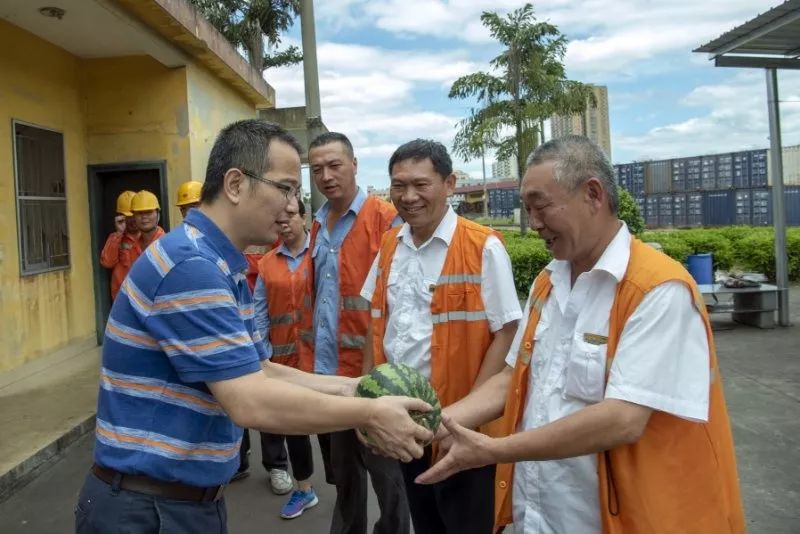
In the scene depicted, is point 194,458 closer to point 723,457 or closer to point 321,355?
point 723,457

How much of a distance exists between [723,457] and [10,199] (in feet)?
24.0

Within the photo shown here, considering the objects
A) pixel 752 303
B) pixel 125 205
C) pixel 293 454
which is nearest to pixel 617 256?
pixel 293 454

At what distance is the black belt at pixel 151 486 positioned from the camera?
1.97 meters

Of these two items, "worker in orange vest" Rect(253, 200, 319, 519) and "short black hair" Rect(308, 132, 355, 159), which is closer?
"short black hair" Rect(308, 132, 355, 159)

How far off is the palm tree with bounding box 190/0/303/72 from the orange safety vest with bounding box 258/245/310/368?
24.2 metres

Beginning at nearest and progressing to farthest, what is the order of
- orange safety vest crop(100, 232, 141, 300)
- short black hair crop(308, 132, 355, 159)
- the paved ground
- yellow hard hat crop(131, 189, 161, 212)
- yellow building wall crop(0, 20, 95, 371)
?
short black hair crop(308, 132, 355, 159) < the paved ground < yellow hard hat crop(131, 189, 161, 212) < orange safety vest crop(100, 232, 141, 300) < yellow building wall crop(0, 20, 95, 371)

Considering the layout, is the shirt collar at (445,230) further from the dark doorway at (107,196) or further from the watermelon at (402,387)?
the dark doorway at (107,196)

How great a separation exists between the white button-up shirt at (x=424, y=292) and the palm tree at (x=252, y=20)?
83.8 feet

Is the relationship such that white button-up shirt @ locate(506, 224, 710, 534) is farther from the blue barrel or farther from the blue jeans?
the blue barrel

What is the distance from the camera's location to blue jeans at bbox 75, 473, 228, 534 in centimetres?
196

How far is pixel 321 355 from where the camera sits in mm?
3842

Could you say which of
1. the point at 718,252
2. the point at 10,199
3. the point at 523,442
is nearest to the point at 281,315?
the point at 523,442

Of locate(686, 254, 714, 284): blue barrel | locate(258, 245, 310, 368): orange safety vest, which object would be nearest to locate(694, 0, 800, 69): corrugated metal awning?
locate(686, 254, 714, 284): blue barrel

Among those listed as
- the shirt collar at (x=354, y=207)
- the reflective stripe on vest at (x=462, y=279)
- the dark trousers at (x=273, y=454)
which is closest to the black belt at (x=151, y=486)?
the reflective stripe on vest at (x=462, y=279)
